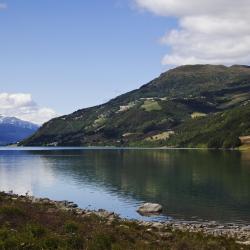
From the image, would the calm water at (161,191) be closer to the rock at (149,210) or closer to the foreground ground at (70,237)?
the rock at (149,210)

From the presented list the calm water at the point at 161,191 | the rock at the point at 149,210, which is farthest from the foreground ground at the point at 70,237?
the rock at the point at 149,210

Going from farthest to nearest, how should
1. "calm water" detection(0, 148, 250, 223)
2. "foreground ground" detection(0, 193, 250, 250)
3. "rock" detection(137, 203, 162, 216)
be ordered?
"calm water" detection(0, 148, 250, 223) < "rock" detection(137, 203, 162, 216) < "foreground ground" detection(0, 193, 250, 250)

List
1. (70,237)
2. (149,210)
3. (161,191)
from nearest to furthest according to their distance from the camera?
(70,237) < (149,210) < (161,191)

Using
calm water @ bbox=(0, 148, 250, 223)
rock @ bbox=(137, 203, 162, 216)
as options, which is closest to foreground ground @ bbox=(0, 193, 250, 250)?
calm water @ bbox=(0, 148, 250, 223)

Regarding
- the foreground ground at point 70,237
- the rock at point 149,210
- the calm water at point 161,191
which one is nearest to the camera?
the foreground ground at point 70,237

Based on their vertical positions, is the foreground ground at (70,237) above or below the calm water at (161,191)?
above

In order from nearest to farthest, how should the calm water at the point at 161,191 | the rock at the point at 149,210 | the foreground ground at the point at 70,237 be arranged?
1. the foreground ground at the point at 70,237
2. the rock at the point at 149,210
3. the calm water at the point at 161,191

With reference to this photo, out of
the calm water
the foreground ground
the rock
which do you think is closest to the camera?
the foreground ground

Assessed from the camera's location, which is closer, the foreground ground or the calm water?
the foreground ground

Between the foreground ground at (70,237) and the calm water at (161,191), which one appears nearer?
the foreground ground at (70,237)

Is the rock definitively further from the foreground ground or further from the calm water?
the foreground ground

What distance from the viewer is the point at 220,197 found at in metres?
99.6

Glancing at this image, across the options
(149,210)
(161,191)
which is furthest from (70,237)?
(161,191)

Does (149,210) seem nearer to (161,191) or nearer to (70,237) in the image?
(161,191)
